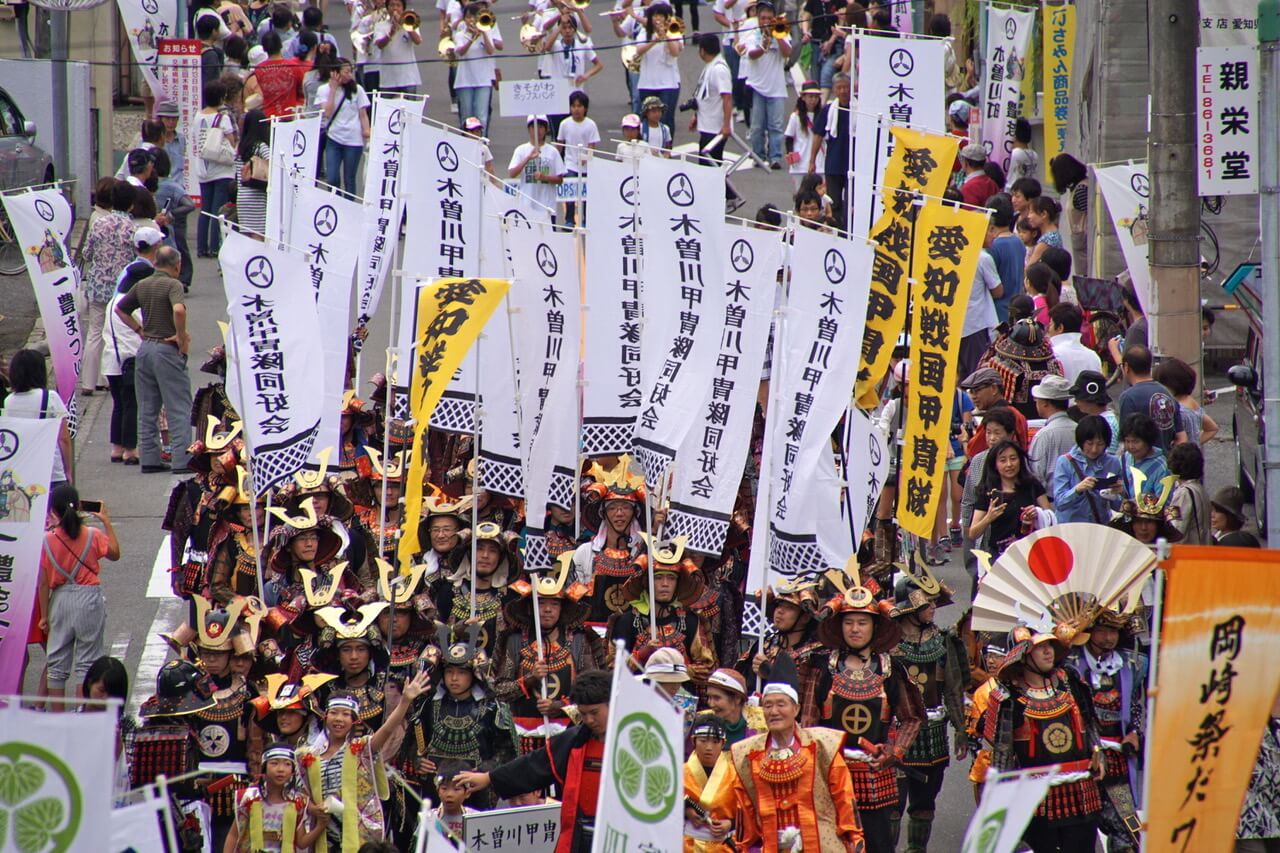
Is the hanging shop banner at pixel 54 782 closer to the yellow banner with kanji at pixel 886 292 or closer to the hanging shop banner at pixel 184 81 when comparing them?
the yellow banner with kanji at pixel 886 292

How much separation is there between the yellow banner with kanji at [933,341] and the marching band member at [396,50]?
1262 cm

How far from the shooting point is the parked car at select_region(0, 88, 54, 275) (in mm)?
20922

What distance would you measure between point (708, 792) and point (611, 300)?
400 cm

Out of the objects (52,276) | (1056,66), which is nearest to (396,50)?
(1056,66)

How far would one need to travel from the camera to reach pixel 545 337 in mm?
12336

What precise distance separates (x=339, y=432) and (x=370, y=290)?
241 centimetres

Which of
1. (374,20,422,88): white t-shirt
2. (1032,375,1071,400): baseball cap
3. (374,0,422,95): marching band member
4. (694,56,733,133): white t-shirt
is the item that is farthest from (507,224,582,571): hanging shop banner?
(374,20,422,88): white t-shirt

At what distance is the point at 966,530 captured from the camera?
11.9 meters

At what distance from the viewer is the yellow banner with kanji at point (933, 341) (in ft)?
37.7

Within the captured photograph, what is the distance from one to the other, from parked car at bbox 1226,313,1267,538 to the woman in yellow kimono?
17.8 feet

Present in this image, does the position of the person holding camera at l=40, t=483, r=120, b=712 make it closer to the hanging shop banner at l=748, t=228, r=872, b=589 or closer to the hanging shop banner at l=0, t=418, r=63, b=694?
the hanging shop banner at l=0, t=418, r=63, b=694

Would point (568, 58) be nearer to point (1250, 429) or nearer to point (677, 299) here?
point (1250, 429)

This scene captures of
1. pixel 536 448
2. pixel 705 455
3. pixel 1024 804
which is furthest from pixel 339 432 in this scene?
pixel 1024 804

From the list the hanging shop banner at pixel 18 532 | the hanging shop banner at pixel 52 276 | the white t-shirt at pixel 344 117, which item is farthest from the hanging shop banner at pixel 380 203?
the white t-shirt at pixel 344 117
